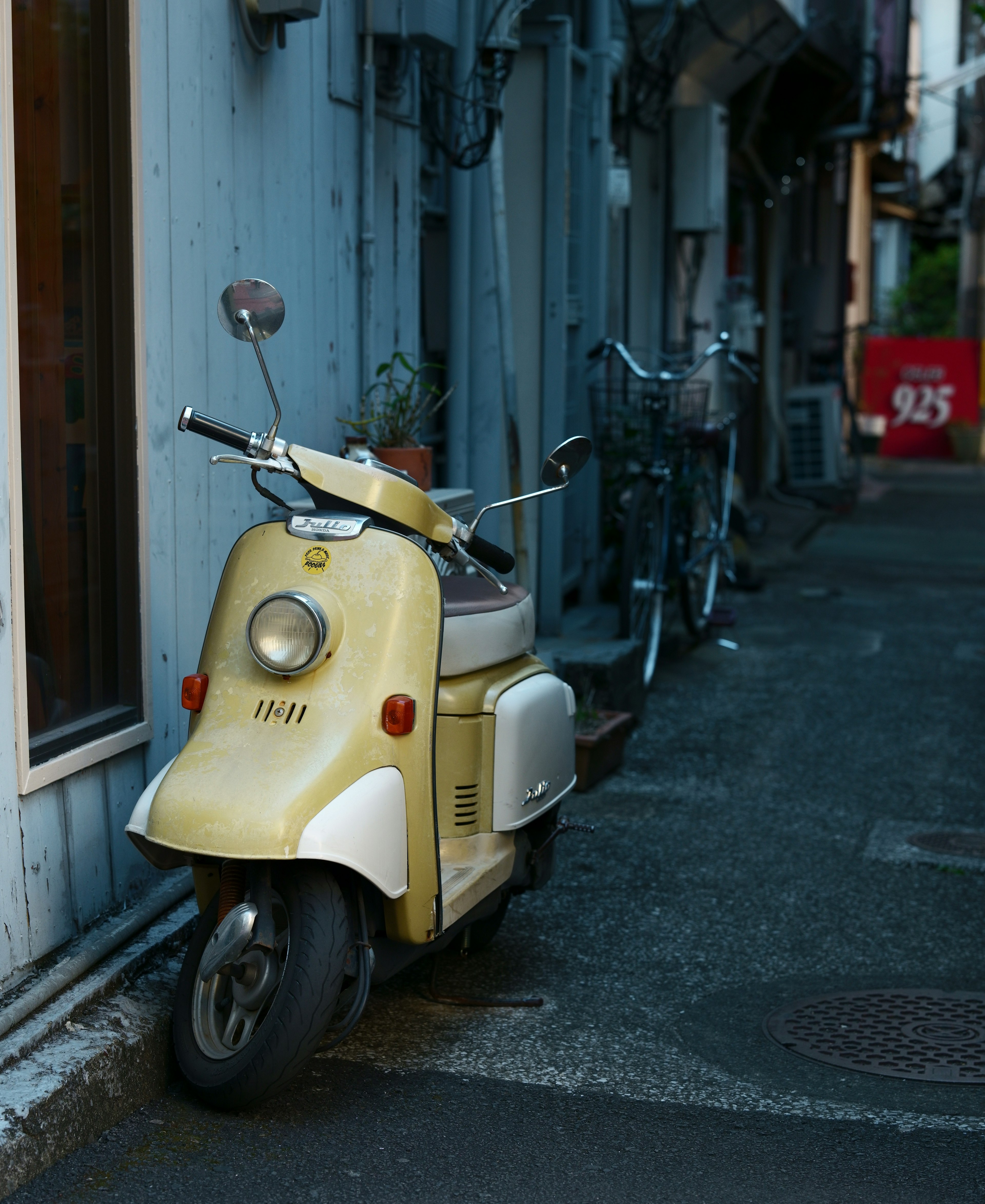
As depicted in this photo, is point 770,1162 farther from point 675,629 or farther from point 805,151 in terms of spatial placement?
point 805,151

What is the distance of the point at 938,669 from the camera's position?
798 cm

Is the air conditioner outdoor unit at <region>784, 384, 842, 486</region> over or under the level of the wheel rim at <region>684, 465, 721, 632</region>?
over

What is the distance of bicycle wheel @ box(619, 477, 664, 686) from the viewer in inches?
Result: 269

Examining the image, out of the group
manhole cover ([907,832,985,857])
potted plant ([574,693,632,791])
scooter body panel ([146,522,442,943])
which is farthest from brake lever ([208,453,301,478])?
manhole cover ([907,832,985,857])

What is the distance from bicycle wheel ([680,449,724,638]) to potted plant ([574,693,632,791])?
5.32 ft

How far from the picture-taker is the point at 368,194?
17.4ft

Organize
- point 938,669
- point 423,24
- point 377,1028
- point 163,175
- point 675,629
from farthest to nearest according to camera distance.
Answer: point 675,629 → point 938,669 → point 423,24 → point 163,175 → point 377,1028

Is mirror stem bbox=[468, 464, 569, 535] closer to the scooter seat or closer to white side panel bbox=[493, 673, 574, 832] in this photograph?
the scooter seat

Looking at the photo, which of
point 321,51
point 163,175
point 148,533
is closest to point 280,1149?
point 148,533

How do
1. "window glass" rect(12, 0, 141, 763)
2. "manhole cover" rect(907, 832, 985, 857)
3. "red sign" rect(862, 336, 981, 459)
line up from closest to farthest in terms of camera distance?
"window glass" rect(12, 0, 141, 763) < "manhole cover" rect(907, 832, 985, 857) < "red sign" rect(862, 336, 981, 459)

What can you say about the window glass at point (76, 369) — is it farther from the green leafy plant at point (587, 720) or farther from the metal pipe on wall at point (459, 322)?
the metal pipe on wall at point (459, 322)

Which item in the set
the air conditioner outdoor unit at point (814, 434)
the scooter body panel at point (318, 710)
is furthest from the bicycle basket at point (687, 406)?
the air conditioner outdoor unit at point (814, 434)

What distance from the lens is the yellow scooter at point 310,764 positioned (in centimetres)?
301

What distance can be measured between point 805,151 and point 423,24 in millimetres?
11945
